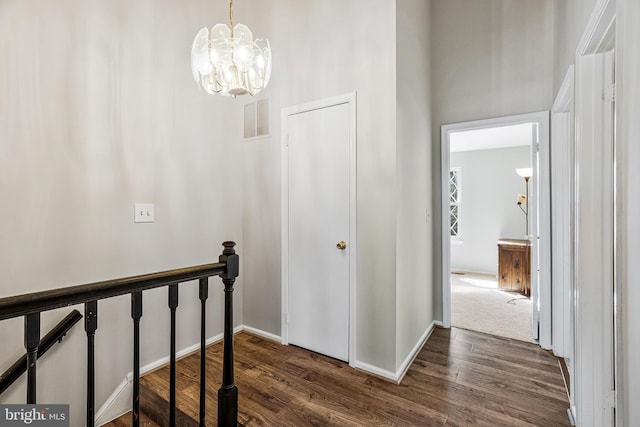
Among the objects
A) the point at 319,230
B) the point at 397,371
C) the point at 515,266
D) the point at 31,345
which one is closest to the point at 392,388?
the point at 397,371

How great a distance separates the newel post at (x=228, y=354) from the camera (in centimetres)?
147

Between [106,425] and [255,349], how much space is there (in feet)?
3.67

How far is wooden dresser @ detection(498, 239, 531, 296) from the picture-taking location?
463 cm

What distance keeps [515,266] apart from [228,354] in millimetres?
4724

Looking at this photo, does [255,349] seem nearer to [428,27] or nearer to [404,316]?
[404,316]

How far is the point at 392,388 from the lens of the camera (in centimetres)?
216

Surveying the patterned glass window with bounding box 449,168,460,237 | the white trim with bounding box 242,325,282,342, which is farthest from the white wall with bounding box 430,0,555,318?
the patterned glass window with bounding box 449,168,460,237

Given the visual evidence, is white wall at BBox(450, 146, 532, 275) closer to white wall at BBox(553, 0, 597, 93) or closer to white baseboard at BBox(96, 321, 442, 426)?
white wall at BBox(553, 0, 597, 93)

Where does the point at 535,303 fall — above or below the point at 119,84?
below

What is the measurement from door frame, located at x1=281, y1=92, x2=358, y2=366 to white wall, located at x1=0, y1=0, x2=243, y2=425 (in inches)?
24.7

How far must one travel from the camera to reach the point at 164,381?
2.29 meters

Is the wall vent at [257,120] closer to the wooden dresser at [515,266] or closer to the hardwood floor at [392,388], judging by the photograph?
the hardwood floor at [392,388]

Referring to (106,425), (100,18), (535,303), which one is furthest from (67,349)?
(535,303)

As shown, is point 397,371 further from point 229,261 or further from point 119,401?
point 119,401
